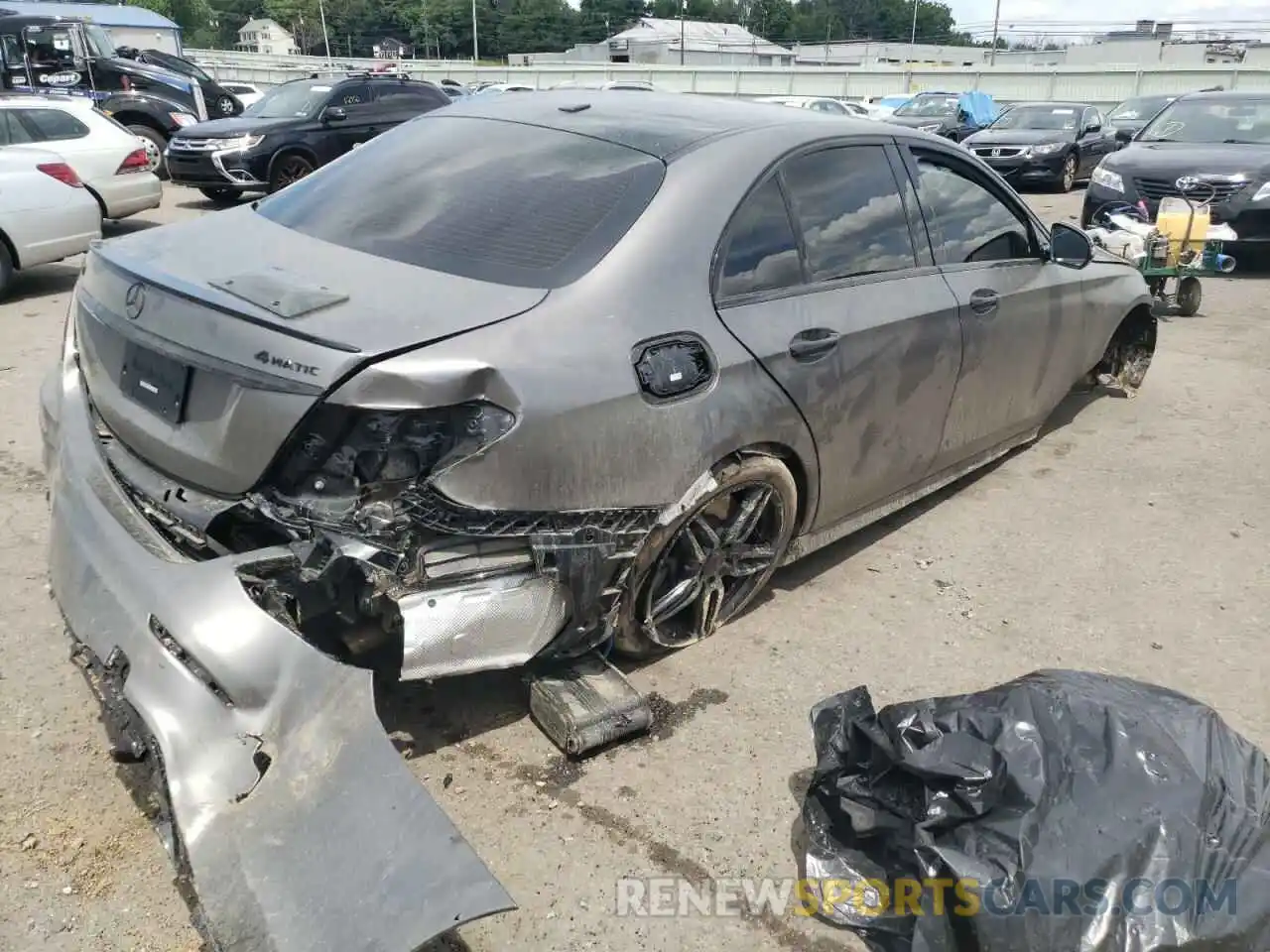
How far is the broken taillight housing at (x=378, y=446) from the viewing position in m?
2.26

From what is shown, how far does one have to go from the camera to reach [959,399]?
3.94 metres

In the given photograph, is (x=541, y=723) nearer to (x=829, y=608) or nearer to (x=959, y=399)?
(x=829, y=608)

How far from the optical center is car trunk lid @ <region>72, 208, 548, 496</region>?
2264mm

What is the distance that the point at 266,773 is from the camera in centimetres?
207

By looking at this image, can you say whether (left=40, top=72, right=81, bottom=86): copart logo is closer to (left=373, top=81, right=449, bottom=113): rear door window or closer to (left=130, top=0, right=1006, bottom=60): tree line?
(left=373, top=81, right=449, bottom=113): rear door window

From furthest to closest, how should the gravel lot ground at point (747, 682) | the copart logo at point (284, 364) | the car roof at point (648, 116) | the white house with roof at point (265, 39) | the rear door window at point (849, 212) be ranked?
1. the white house with roof at point (265, 39)
2. the rear door window at point (849, 212)
3. the car roof at point (648, 116)
4. the gravel lot ground at point (747, 682)
5. the copart logo at point (284, 364)

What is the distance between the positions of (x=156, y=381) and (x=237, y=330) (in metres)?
0.39

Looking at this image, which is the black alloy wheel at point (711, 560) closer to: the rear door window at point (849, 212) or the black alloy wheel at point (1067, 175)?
the rear door window at point (849, 212)

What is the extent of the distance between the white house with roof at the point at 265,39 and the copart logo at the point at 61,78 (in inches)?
3878

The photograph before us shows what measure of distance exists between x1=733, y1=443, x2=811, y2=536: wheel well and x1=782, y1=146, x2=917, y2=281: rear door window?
1.96 ft

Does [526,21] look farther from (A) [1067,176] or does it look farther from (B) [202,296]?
(B) [202,296]

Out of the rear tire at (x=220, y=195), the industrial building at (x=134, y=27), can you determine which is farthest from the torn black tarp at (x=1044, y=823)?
the industrial building at (x=134, y=27)

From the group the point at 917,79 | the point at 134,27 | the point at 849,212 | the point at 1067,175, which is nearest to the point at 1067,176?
the point at 1067,175

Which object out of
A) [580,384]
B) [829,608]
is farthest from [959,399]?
[580,384]
